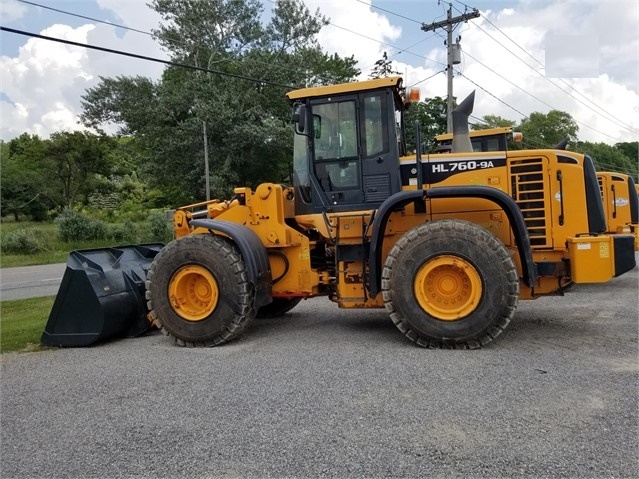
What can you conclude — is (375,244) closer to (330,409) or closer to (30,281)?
(330,409)

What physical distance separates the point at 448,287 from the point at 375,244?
900 millimetres

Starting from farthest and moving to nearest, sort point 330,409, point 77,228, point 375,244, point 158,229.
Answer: point 158,229, point 77,228, point 375,244, point 330,409

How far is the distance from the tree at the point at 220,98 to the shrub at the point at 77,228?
5018mm

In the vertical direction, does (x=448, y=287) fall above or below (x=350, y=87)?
below

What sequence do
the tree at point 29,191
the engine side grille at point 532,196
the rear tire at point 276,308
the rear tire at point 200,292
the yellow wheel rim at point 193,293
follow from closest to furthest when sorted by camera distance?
the engine side grille at point 532,196 < the rear tire at point 200,292 < the yellow wheel rim at point 193,293 < the rear tire at point 276,308 < the tree at point 29,191

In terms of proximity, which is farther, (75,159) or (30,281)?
(75,159)

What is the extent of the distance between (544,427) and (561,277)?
272 centimetres

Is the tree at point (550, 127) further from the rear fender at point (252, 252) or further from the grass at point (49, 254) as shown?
the rear fender at point (252, 252)

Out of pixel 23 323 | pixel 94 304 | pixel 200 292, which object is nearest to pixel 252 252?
pixel 200 292

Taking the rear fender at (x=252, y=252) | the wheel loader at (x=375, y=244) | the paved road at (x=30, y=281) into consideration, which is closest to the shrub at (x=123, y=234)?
the paved road at (x=30, y=281)

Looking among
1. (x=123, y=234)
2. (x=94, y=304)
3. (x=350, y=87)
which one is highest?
(x=350, y=87)

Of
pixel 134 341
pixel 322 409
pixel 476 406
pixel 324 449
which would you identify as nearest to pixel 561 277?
pixel 476 406

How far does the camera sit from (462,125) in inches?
251

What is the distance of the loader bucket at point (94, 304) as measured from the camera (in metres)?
5.95
